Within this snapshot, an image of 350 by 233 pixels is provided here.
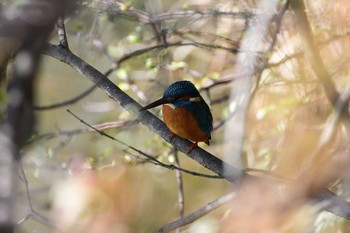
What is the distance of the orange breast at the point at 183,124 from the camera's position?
7.38ft

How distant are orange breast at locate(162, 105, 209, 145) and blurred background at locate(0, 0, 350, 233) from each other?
0.64ft

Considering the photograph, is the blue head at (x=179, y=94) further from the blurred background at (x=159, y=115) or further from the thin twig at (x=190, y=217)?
the thin twig at (x=190, y=217)

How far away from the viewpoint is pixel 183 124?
228cm

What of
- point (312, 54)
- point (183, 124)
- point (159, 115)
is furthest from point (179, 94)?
point (159, 115)

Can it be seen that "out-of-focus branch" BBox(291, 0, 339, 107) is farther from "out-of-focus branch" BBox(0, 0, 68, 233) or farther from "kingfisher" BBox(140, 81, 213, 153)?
"out-of-focus branch" BBox(0, 0, 68, 233)

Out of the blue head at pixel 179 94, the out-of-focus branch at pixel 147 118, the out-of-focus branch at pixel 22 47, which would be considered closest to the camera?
the out-of-focus branch at pixel 22 47

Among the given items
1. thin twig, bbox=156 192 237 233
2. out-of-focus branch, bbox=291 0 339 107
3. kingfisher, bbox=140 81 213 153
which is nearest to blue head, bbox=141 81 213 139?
kingfisher, bbox=140 81 213 153

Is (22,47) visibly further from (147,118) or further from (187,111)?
(187,111)

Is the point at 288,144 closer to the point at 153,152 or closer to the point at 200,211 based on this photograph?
the point at 200,211

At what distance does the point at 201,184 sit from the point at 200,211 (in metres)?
2.18

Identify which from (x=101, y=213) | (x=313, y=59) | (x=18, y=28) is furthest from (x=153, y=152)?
(x=18, y=28)

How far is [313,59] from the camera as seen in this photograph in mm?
2668

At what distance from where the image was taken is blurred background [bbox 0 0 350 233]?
8.81ft

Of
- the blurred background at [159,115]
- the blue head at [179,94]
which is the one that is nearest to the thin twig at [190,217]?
the blurred background at [159,115]
